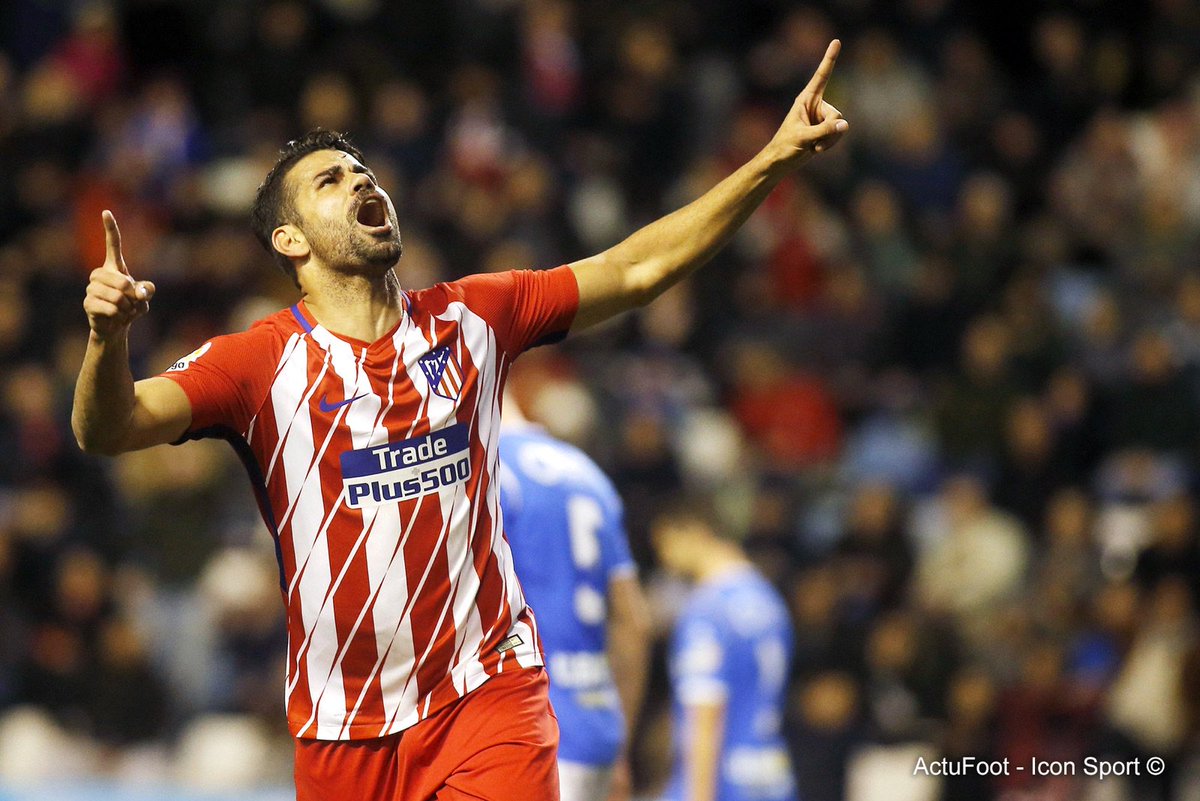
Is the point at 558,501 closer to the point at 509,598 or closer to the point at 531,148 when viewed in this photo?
the point at 509,598

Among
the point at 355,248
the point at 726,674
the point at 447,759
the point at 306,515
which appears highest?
the point at 355,248

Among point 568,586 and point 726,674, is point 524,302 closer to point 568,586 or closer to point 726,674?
point 568,586

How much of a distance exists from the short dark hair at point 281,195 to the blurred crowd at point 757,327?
5.12m

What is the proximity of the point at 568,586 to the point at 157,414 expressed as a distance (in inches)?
97.4

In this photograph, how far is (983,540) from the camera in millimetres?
11398

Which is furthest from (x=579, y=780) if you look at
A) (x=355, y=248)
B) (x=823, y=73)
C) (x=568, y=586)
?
(x=823, y=73)

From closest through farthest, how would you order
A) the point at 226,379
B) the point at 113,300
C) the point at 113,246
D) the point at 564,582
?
1. the point at 113,300
2. the point at 113,246
3. the point at 226,379
4. the point at 564,582

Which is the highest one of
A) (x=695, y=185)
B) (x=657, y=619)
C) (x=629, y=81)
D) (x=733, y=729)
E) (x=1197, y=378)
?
(x=629, y=81)

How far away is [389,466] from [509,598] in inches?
20.0

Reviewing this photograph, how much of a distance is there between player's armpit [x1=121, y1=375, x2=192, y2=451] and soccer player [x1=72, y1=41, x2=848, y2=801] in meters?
0.01

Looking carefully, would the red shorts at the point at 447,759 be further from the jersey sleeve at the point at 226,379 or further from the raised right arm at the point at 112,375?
the raised right arm at the point at 112,375

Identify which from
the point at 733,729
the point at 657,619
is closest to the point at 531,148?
the point at 657,619

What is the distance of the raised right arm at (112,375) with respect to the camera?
12.3 feet

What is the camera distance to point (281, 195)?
4531 millimetres
